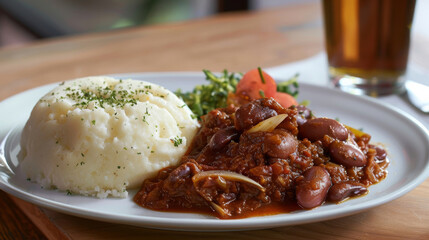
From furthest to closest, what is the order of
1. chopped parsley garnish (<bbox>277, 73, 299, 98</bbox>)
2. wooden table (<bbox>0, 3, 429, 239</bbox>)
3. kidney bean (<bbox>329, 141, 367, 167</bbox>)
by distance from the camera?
1. chopped parsley garnish (<bbox>277, 73, 299, 98</bbox>)
2. kidney bean (<bbox>329, 141, 367, 167</bbox>)
3. wooden table (<bbox>0, 3, 429, 239</bbox>)

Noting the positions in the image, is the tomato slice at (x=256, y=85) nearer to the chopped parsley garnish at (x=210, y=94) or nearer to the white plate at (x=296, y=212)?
the chopped parsley garnish at (x=210, y=94)

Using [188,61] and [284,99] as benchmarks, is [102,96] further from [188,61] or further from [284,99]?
[188,61]

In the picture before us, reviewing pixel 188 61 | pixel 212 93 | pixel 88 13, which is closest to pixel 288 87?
pixel 212 93

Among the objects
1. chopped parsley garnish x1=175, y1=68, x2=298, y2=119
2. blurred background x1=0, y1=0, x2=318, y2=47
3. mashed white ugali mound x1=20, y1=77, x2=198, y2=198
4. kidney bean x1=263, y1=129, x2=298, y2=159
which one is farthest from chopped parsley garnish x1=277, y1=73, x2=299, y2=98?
blurred background x1=0, y1=0, x2=318, y2=47

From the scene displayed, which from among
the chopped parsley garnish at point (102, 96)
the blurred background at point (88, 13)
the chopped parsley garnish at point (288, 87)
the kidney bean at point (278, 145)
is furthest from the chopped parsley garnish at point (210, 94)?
the blurred background at point (88, 13)

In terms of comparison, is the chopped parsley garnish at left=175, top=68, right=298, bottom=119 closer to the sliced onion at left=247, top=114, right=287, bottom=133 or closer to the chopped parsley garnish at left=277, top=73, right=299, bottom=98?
the chopped parsley garnish at left=277, top=73, right=299, bottom=98

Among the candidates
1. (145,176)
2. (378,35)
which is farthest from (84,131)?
(378,35)

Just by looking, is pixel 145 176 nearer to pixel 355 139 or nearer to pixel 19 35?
pixel 355 139
